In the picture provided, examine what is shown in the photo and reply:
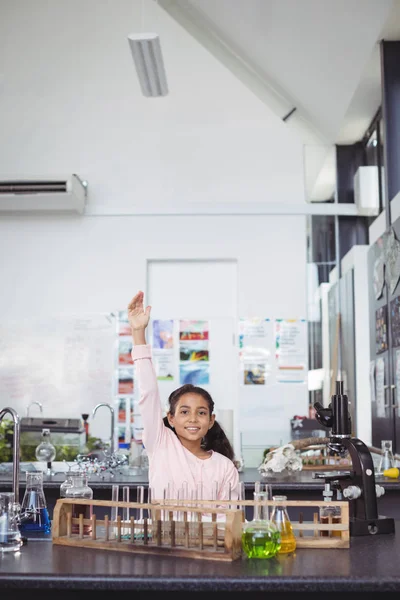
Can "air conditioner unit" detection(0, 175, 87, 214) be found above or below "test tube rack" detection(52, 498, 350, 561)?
above

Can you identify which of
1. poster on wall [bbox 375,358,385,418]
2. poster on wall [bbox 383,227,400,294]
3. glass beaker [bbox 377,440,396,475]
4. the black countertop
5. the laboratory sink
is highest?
poster on wall [bbox 383,227,400,294]

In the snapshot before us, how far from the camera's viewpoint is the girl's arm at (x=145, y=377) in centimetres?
268

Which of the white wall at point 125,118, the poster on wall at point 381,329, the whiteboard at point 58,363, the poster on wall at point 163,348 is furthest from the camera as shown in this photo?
the white wall at point 125,118

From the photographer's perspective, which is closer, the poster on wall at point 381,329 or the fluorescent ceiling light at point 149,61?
the fluorescent ceiling light at point 149,61

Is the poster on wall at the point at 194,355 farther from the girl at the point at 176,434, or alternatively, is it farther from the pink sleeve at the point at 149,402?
the pink sleeve at the point at 149,402

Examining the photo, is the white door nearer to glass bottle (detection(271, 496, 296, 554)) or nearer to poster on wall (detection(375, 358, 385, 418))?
poster on wall (detection(375, 358, 385, 418))

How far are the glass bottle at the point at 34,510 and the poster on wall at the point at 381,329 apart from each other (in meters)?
3.71

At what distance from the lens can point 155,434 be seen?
9.02 ft

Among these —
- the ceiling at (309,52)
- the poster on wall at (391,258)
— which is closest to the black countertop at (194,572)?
the poster on wall at (391,258)

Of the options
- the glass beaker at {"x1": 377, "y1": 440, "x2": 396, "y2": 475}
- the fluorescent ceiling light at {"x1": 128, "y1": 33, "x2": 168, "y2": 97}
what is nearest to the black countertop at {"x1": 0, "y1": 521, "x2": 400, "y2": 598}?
the glass beaker at {"x1": 377, "y1": 440, "x2": 396, "y2": 475}

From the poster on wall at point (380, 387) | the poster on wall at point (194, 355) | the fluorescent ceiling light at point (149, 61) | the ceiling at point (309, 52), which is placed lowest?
the poster on wall at point (380, 387)

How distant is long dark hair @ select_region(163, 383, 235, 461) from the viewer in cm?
288

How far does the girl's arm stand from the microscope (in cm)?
54

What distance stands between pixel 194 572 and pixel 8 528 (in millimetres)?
576
